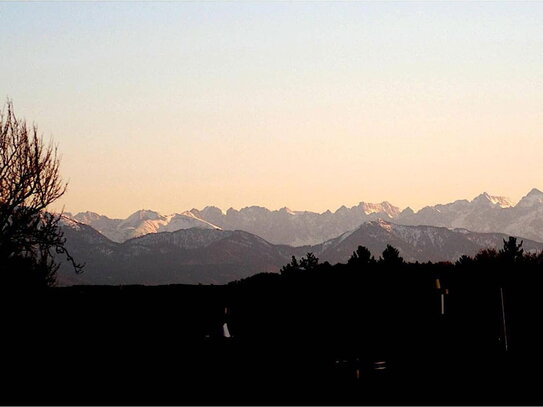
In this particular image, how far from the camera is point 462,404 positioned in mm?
20656

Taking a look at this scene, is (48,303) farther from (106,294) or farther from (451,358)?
(451,358)

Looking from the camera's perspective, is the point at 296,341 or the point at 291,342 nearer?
the point at 291,342

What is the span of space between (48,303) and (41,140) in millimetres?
18828

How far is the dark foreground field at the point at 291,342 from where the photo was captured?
2303 centimetres

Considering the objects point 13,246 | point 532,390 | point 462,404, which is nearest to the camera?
point 462,404

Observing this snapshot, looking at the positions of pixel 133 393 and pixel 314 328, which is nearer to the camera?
pixel 133 393

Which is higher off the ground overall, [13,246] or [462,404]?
[13,246]

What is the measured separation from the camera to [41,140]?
45.0 metres

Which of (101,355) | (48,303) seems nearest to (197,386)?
(101,355)

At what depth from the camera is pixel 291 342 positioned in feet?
87.2

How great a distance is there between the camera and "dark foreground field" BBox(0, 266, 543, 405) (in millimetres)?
23031

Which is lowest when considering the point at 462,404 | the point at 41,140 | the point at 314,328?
the point at 462,404

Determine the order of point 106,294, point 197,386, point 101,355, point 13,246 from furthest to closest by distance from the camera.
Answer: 1. point 13,246
2. point 106,294
3. point 101,355
4. point 197,386

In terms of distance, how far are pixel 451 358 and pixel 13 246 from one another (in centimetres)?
2287
